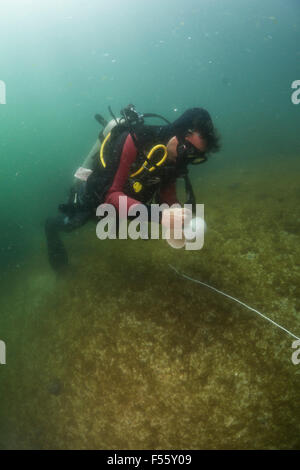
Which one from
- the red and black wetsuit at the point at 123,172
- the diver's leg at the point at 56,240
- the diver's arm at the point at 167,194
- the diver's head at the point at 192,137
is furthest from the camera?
the diver's leg at the point at 56,240

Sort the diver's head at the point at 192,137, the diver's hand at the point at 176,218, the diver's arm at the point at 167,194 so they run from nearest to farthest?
the diver's hand at the point at 176,218, the diver's head at the point at 192,137, the diver's arm at the point at 167,194

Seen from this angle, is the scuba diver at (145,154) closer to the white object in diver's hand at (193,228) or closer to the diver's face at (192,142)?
the diver's face at (192,142)

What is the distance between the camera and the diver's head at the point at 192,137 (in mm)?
3494

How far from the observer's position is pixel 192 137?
3.52 meters

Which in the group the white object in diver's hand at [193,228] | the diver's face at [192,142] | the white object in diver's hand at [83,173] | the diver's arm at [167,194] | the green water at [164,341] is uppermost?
the diver's face at [192,142]

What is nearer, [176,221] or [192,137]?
[176,221]

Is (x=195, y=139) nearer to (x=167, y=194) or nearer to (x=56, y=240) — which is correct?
(x=167, y=194)

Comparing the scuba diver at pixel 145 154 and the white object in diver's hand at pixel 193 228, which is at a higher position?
the scuba diver at pixel 145 154

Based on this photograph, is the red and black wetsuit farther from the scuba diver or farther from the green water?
the green water

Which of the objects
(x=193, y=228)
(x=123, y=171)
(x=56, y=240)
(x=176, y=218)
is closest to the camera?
(x=176, y=218)

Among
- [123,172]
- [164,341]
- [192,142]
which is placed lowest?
[164,341]

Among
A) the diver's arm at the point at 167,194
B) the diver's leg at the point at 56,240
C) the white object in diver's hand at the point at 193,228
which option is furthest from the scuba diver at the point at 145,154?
the diver's leg at the point at 56,240

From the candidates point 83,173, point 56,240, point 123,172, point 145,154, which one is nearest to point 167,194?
point 145,154
